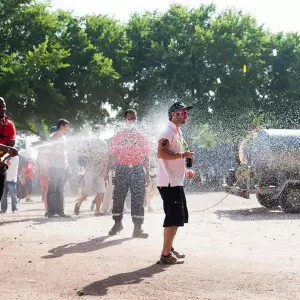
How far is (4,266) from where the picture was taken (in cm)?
635

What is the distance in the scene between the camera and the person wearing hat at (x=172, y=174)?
6684 millimetres

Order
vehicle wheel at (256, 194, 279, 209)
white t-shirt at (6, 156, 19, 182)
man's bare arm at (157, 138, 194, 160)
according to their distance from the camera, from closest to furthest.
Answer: man's bare arm at (157, 138, 194, 160) → white t-shirt at (6, 156, 19, 182) → vehicle wheel at (256, 194, 279, 209)

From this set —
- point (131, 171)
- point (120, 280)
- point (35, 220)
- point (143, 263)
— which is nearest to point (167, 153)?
point (143, 263)

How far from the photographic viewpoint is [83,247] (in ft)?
26.1

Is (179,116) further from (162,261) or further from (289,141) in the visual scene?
(289,141)

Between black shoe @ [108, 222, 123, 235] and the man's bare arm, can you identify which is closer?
the man's bare arm

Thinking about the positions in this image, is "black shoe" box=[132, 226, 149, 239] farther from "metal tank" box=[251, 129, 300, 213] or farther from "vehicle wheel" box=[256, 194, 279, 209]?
"vehicle wheel" box=[256, 194, 279, 209]

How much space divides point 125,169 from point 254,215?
17.4 ft

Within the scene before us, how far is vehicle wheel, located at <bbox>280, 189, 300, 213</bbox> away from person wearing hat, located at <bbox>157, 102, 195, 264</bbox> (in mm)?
7624

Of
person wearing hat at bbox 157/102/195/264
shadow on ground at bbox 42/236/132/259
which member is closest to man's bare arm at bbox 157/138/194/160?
person wearing hat at bbox 157/102/195/264

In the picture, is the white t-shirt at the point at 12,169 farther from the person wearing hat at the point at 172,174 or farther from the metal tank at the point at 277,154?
the person wearing hat at the point at 172,174

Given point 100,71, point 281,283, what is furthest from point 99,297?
point 100,71

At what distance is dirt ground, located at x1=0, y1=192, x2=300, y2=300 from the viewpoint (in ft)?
17.1

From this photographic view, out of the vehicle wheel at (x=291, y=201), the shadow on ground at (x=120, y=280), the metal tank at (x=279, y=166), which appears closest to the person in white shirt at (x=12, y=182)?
the metal tank at (x=279, y=166)
